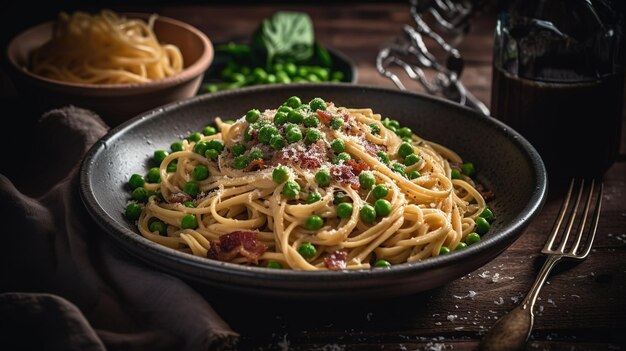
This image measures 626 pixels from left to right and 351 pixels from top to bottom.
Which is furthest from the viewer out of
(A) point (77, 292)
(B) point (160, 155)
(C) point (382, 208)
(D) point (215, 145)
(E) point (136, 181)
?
(B) point (160, 155)

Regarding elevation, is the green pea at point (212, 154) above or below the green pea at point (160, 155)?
above

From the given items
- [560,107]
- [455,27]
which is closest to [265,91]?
[560,107]

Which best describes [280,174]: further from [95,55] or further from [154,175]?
[95,55]

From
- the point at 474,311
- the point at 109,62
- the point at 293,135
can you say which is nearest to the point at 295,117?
the point at 293,135

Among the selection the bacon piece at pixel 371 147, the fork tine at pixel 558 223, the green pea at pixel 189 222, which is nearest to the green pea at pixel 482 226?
the fork tine at pixel 558 223

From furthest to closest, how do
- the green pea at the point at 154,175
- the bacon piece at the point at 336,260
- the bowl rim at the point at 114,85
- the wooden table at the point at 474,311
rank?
the bowl rim at the point at 114,85, the green pea at the point at 154,175, the bacon piece at the point at 336,260, the wooden table at the point at 474,311

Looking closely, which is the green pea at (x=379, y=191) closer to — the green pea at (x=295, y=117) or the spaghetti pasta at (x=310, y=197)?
the spaghetti pasta at (x=310, y=197)

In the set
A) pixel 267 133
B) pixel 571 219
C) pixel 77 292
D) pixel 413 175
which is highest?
pixel 267 133
